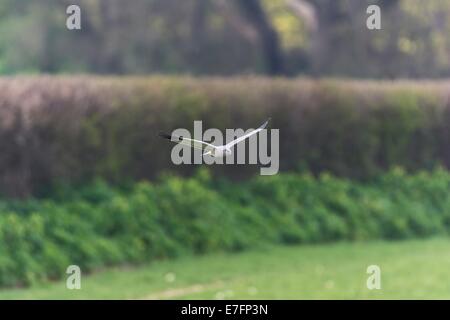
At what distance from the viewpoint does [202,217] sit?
16.1 meters

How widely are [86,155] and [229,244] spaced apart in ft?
8.82

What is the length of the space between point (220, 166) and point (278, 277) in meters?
4.42

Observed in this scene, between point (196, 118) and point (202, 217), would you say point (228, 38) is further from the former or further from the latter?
point (202, 217)

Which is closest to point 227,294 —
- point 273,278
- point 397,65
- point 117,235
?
point 273,278

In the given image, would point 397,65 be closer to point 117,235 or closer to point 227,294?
point 117,235

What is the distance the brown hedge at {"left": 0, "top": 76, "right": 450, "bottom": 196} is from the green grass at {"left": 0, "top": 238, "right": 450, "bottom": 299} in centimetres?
215

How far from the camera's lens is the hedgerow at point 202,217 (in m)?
13.5

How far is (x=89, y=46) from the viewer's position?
82.5 ft

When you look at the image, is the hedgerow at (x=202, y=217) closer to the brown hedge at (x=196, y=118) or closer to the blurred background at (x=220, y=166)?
the blurred background at (x=220, y=166)

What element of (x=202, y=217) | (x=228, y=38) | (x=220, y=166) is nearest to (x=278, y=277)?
(x=202, y=217)

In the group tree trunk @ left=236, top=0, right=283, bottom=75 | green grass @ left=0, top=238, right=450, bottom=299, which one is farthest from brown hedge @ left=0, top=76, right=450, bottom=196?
tree trunk @ left=236, top=0, right=283, bottom=75

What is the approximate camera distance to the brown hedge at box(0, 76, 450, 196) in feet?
48.4

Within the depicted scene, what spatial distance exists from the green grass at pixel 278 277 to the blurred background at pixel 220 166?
0.05 meters

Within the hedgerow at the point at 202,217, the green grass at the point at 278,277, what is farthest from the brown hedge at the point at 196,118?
the green grass at the point at 278,277
